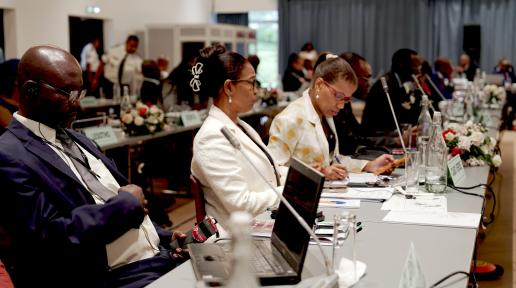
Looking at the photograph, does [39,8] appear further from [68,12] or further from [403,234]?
[403,234]

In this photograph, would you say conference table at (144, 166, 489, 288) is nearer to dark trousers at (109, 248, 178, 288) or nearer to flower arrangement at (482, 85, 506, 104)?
dark trousers at (109, 248, 178, 288)

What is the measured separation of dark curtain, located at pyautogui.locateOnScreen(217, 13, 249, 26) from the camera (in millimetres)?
13031

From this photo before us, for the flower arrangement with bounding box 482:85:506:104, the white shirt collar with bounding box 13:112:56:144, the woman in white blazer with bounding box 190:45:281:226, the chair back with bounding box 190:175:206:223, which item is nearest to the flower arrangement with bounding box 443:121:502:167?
the woman in white blazer with bounding box 190:45:281:226

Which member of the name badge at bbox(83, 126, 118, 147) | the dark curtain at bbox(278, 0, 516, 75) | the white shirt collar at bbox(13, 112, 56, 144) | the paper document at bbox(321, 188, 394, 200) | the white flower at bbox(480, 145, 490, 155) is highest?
the dark curtain at bbox(278, 0, 516, 75)

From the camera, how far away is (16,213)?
1.78 m

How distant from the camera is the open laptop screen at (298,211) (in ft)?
4.93

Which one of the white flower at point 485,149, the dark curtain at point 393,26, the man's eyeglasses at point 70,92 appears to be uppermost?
the dark curtain at point 393,26

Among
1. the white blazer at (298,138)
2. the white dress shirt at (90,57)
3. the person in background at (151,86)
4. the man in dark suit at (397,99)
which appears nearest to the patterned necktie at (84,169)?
the white blazer at (298,138)

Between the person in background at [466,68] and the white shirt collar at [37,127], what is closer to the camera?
the white shirt collar at [37,127]

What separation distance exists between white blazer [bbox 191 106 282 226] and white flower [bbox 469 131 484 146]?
1.38 meters

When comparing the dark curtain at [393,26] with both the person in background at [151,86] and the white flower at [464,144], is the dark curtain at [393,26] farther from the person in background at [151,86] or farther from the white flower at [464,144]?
the white flower at [464,144]

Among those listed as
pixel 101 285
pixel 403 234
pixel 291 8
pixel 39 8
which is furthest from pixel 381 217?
pixel 291 8

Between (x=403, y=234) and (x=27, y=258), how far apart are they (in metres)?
1.09

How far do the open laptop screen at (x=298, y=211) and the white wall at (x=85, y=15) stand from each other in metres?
6.55
